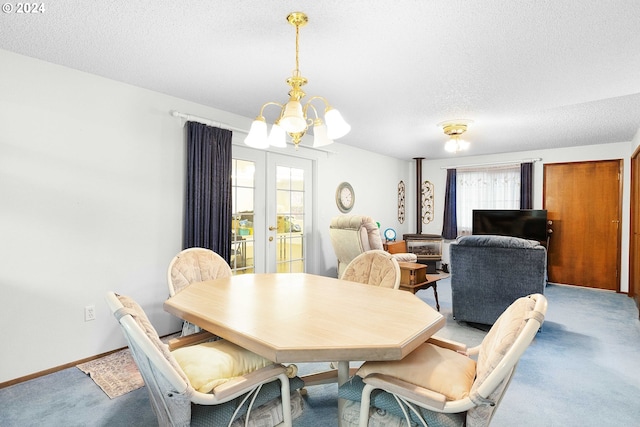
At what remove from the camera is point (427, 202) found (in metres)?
6.95

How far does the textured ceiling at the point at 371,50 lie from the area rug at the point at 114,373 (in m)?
2.11

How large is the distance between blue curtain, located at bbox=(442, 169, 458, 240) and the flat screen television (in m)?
0.48

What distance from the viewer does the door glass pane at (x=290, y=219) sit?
4.31m

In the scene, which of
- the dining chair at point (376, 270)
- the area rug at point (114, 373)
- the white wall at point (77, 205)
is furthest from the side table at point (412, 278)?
the area rug at point (114, 373)

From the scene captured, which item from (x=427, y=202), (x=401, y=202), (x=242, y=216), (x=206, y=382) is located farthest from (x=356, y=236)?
(x=427, y=202)

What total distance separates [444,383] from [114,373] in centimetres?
238

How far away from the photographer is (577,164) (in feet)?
17.8

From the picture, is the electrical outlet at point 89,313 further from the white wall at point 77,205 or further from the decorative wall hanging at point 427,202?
the decorative wall hanging at point 427,202

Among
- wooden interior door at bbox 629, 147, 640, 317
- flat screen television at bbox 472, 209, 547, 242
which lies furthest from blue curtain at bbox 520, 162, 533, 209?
wooden interior door at bbox 629, 147, 640, 317

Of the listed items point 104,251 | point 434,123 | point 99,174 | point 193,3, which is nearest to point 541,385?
point 434,123

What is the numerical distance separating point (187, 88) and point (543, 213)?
17.7ft

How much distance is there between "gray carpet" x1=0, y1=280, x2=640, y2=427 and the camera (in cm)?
195

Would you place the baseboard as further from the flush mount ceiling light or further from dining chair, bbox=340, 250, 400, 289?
the flush mount ceiling light

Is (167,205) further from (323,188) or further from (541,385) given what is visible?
(541,385)
